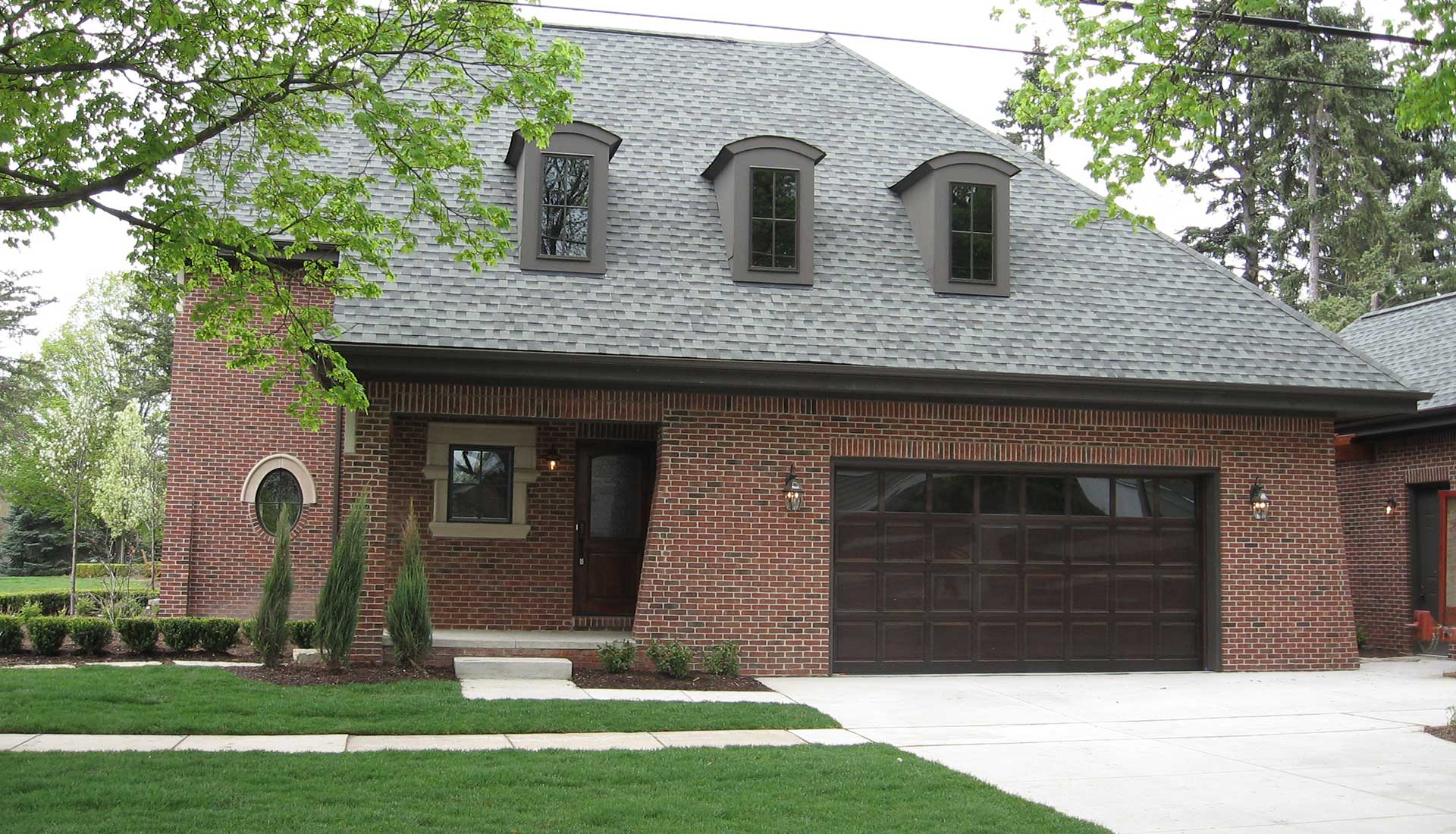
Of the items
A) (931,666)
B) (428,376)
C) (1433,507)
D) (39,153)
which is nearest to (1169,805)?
(931,666)

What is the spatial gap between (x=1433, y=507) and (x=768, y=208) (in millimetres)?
10232

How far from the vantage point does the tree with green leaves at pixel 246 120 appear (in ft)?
28.3

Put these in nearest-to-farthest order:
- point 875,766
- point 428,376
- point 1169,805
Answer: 1. point 1169,805
2. point 875,766
3. point 428,376

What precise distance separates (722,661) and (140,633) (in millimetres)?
6588

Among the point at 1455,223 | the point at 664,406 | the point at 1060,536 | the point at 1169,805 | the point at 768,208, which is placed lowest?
the point at 1169,805

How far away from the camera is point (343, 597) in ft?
38.5

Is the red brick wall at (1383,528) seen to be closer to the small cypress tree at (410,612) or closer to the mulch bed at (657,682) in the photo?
the mulch bed at (657,682)

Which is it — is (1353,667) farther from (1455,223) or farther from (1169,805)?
(1455,223)

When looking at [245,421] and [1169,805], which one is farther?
[245,421]

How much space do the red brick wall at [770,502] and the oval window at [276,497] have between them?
10.8 ft

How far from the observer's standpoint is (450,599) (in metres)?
14.5

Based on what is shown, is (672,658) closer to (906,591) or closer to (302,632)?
(906,591)

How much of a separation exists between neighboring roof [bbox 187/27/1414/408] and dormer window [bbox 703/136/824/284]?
0.76 ft

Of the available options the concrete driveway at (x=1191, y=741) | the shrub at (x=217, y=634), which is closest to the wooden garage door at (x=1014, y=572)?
the concrete driveway at (x=1191, y=741)
